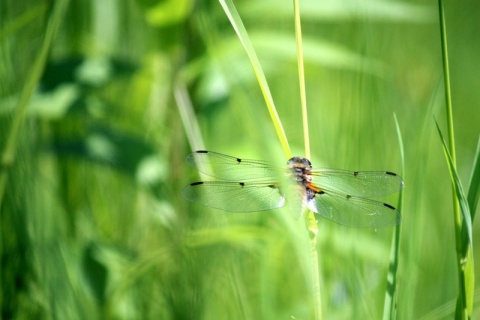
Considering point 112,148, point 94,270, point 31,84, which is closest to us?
point 31,84

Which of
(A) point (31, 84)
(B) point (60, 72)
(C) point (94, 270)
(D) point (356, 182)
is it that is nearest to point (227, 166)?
(D) point (356, 182)

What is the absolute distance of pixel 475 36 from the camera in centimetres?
243

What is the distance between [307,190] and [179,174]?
632 millimetres

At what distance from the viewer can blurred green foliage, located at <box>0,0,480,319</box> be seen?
1.03 m

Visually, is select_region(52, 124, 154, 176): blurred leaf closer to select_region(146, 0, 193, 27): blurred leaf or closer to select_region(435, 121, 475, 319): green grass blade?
select_region(146, 0, 193, 27): blurred leaf

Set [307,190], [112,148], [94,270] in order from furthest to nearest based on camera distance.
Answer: [112,148] < [94,270] < [307,190]

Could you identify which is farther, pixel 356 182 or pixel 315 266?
pixel 356 182

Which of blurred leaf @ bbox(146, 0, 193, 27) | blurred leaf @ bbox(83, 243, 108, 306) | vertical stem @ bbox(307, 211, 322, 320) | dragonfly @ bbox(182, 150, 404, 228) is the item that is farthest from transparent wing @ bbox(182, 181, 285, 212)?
blurred leaf @ bbox(146, 0, 193, 27)

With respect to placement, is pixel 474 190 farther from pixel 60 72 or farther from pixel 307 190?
pixel 60 72

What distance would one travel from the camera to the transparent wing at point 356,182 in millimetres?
895

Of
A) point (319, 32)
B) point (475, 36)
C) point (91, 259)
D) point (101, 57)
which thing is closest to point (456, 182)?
point (91, 259)

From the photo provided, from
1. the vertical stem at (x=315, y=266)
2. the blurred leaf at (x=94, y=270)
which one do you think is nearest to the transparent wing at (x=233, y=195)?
the vertical stem at (x=315, y=266)

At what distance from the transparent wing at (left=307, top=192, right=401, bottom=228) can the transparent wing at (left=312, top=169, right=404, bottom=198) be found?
0.02 meters

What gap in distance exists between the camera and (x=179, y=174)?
143 cm
